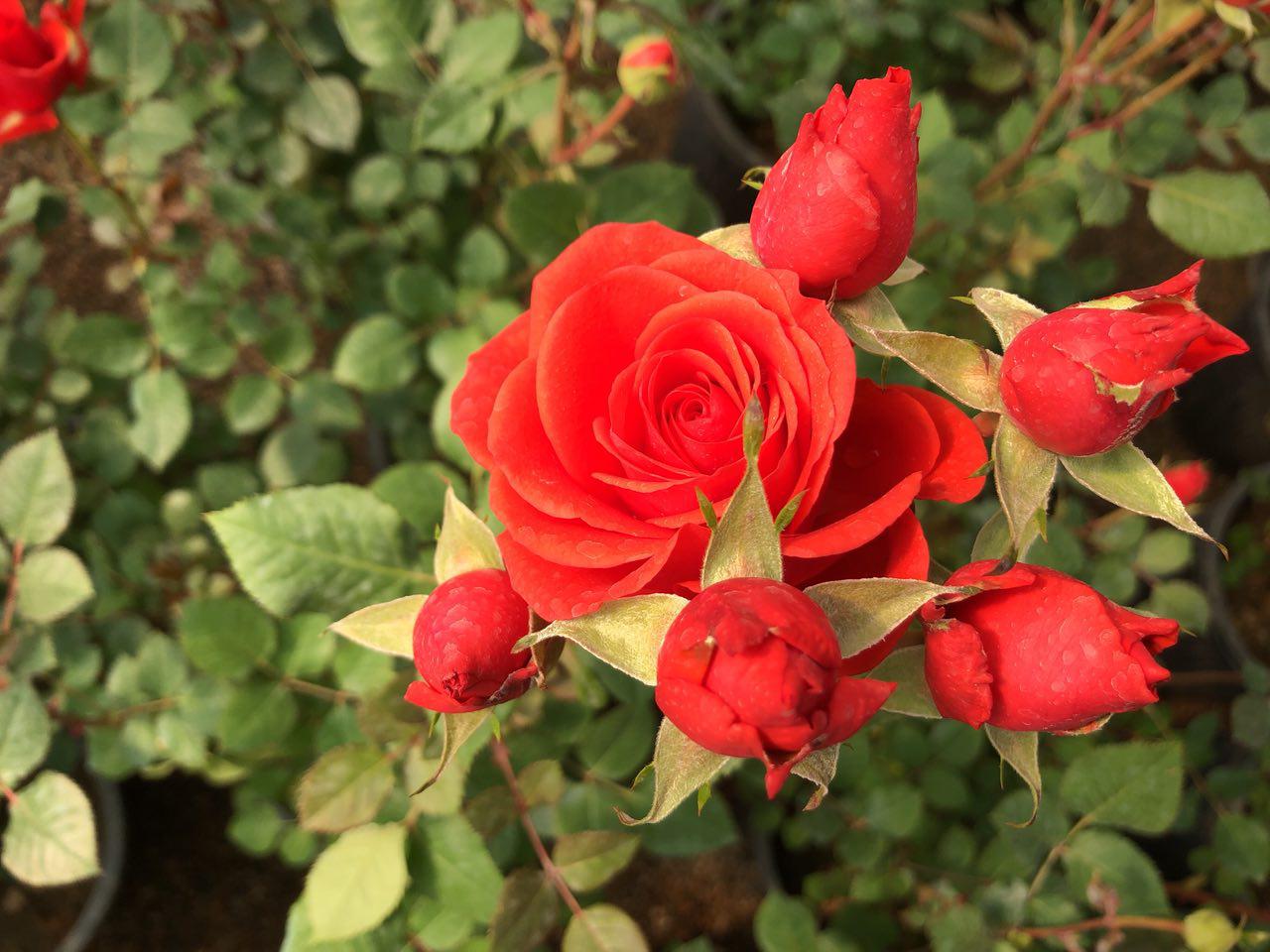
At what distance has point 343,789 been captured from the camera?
22.5 inches

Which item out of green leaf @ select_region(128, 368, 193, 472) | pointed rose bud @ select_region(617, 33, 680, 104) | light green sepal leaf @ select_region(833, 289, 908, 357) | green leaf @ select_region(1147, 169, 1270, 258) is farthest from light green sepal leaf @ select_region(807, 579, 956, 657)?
green leaf @ select_region(128, 368, 193, 472)

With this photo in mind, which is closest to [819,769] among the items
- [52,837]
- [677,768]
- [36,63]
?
[677,768]

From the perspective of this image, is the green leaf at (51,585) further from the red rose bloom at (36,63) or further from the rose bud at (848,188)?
the rose bud at (848,188)

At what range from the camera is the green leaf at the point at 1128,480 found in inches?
14.3

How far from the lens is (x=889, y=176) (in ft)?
1.17

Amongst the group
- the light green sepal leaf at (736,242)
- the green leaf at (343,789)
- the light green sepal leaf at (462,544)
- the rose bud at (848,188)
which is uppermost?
the rose bud at (848,188)

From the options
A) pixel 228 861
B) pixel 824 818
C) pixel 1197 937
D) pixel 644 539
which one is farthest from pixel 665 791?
pixel 228 861

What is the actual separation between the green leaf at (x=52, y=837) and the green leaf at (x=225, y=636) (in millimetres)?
132

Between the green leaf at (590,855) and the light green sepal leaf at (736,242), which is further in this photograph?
the green leaf at (590,855)

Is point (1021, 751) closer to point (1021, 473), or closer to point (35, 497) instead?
point (1021, 473)

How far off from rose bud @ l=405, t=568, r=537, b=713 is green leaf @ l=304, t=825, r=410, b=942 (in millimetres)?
251

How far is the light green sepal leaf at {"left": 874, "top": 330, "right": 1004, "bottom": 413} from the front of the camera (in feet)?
1.25

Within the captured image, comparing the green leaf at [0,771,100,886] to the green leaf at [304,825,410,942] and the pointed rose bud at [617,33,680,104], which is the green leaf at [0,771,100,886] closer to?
the green leaf at [304,825,410,942]

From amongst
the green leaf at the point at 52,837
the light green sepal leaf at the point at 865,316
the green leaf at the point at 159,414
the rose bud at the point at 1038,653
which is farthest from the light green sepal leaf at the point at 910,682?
the green leaf at the point at 159,414
